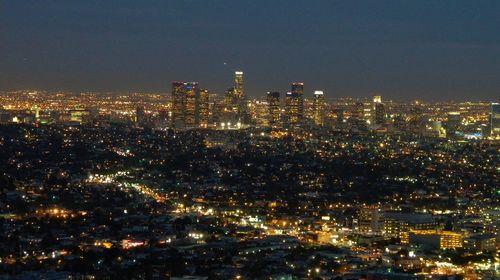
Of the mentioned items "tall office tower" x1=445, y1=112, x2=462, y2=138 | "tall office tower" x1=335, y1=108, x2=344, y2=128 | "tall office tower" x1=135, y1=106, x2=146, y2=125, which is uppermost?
"tall office tower" x1=135, y1=106, x2=146, y2=125

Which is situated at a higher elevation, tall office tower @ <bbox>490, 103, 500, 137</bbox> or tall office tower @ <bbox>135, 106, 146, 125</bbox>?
tall office tower @ <bbox>135, 106, 146, 125</bbox>

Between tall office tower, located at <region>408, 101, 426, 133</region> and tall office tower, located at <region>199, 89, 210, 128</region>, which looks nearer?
tall office tower, located at <region>199, 89, 210, 128</region>

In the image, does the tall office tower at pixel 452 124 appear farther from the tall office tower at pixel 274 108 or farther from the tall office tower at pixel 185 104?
the tall office tower at pixel 185 104

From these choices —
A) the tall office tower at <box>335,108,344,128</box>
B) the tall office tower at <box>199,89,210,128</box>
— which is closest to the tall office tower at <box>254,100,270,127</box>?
the tall office tower at <box>199,89,210,128</box>

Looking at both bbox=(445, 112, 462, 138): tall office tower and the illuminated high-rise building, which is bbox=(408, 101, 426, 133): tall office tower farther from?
the illuminated high-rise building

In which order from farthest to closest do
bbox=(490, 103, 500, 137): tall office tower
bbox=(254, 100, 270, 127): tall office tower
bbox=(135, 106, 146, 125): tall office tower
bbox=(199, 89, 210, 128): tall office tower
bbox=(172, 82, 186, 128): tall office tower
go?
bbox=(490, 103, 500, 137): tall office tower
bbox=(254, 100, 270, 127): tall office tower
bbox=(199, 89, 210, 128): tall office tower
bbox=(172, 82, 186, 128): tall office tower
bbox=(135, 106, 146, 125): tall office tower

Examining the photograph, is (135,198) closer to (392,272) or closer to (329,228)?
(329,228)
